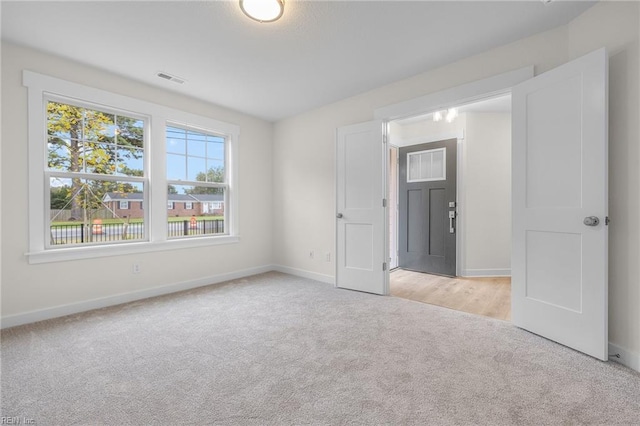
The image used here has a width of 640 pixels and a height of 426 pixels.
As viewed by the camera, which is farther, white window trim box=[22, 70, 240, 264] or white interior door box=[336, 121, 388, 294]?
white interior door box=[336, 121, 388, 294]

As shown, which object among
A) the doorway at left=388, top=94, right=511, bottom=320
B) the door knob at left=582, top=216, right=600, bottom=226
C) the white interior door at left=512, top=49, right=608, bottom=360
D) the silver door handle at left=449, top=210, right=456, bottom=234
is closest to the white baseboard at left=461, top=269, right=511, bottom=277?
the doorway at left=388, top=94, right=511, bottom=320

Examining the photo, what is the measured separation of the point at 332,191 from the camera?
405 cm

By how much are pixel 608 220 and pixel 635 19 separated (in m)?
1.36

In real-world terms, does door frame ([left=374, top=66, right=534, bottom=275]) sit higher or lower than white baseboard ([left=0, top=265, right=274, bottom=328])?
higher

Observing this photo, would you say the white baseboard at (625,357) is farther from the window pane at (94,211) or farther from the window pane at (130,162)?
the window pane at (130,162)

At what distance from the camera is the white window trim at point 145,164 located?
2652mm

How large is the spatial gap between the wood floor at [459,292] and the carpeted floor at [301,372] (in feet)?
1.20

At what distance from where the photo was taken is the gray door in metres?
4.49

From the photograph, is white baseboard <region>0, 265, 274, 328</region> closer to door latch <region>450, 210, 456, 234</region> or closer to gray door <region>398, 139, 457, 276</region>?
gray door <region>398, 139, 457, 276</region>

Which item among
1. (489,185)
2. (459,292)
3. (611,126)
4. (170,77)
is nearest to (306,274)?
(459,292)

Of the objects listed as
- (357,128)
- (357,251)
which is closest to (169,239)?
(357,251)

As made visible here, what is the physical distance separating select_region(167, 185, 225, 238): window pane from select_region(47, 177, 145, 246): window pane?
389 mm

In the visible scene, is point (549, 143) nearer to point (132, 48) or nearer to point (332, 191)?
point (332, 191)

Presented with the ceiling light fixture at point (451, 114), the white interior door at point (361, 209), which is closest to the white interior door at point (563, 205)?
the white interior door at point (361, 209)
